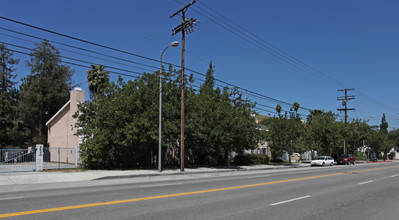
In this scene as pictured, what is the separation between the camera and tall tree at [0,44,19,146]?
142 ft

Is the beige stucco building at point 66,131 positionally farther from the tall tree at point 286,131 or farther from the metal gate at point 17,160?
the tall tree at point 286,131

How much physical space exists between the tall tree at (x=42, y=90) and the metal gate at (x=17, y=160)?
2602cm

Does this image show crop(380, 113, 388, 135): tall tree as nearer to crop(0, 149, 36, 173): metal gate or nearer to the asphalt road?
the asphalt road

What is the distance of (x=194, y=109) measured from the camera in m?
26.7

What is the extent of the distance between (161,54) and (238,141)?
11.9 meters

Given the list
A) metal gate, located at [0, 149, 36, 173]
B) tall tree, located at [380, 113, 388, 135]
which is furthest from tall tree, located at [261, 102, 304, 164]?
tall tree, located at [380, 113, 388, 135]

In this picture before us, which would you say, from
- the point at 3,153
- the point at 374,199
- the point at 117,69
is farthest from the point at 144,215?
the point at 3,153

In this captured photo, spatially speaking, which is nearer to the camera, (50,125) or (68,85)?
(50,125)

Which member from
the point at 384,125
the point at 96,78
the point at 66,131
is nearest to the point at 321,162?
the point at 96,78

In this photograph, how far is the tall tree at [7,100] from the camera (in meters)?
43.4

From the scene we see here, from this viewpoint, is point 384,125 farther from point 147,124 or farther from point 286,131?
point 147,124

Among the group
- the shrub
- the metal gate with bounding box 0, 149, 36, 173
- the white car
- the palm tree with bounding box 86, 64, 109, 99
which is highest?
the palm tree with bounding box 86, 64, 109, 99

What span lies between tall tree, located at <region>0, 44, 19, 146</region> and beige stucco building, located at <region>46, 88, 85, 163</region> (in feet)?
34.0

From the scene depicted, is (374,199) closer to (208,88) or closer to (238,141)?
(238,141)
